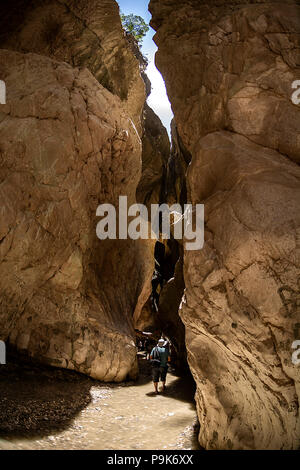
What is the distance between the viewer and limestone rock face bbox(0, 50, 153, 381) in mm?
7605

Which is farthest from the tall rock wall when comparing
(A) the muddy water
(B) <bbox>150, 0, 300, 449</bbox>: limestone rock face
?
(B) <bbox>150, 0, 300, 449</bbox>: limestone rock face

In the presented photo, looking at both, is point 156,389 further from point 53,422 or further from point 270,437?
point 270,437

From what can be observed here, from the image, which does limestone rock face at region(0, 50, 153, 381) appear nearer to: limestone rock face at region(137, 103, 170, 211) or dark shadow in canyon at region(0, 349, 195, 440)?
dark shadow in canyon at region(0, 349, 195, 440)

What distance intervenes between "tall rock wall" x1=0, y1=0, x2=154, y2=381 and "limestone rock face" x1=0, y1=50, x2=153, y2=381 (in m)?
0.02

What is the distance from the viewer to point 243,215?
14.1 ft

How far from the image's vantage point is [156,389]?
851 cm

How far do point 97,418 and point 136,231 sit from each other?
22.8 feet

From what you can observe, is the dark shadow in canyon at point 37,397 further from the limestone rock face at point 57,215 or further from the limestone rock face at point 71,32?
the limestone rock face at point 71,32

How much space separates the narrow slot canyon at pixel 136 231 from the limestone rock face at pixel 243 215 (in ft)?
0.07

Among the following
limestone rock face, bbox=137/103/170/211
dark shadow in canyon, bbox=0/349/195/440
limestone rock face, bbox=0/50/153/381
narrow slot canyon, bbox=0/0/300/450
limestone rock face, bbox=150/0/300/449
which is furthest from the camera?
limestone rock face, bbox=137/103/170/211

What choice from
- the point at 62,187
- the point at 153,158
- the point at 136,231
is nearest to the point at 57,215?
the point at 62,187
